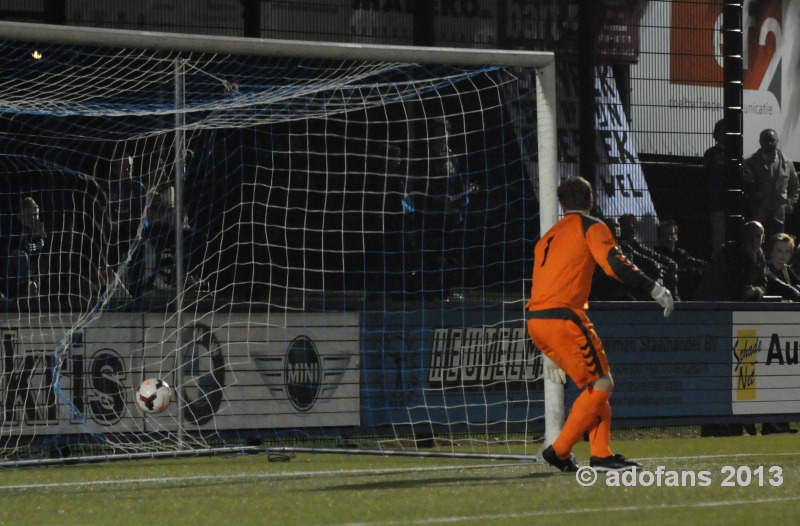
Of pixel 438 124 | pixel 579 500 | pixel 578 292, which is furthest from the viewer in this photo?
pixel 438 124

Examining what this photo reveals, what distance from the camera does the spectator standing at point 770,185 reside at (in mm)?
15039

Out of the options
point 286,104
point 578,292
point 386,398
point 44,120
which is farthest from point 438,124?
point 578,292

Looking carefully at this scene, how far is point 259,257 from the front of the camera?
11750 millimetres

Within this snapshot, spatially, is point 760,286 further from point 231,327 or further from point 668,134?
point 231,327

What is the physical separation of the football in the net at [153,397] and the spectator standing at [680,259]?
16.8ft

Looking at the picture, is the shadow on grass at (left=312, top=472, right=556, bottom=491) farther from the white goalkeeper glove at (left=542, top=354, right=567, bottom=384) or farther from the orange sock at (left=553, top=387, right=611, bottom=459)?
the white goalkeeper glove at (left=542, top=354, right=567, bottom=384)

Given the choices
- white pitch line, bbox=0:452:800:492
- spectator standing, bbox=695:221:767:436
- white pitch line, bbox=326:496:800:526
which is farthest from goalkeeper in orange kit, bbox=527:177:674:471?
spectator standing, bbox=695:221:767:436

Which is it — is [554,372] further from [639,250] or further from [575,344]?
[639,250]

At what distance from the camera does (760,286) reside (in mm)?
13445

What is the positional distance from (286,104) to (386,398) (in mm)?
2415

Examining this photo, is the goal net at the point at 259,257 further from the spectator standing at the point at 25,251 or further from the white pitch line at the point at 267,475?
the white pitch line at the point at 267,475

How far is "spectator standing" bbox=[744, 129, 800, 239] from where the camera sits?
592 inches

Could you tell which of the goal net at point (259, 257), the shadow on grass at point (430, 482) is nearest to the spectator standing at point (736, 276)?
the goal net at point (259, 257)

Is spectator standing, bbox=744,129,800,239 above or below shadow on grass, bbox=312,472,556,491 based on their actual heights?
above
